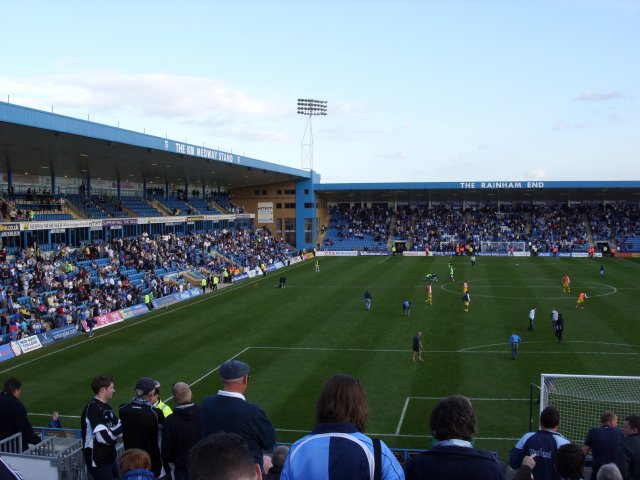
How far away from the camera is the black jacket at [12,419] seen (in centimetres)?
854

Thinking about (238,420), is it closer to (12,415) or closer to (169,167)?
(12,415)

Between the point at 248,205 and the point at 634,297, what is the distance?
52.4 meters

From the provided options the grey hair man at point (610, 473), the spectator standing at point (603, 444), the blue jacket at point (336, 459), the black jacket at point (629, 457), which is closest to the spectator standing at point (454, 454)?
the blue jacket at point (336, 459)

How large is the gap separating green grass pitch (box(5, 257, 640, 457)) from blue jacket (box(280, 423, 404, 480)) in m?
12.8

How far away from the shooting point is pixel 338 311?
34.9 metres

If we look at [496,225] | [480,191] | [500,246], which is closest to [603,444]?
[500,246]

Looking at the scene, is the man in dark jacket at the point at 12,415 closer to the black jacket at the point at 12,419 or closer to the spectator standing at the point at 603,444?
the black jacket at the point at 12,419

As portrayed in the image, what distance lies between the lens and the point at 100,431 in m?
7.44

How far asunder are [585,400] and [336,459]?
16294 millimetres

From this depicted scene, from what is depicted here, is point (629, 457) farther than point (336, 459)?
Yes

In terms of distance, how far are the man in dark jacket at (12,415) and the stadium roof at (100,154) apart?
21.4 meters

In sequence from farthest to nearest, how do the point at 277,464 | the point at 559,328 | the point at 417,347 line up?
the point at 559,328
the point at 417,347
the point at 277,464

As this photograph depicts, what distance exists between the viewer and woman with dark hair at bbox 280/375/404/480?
11.5 feet

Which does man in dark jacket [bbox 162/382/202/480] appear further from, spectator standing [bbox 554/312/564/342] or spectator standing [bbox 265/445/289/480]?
spectator standing [bbox 554/312/564/342]
